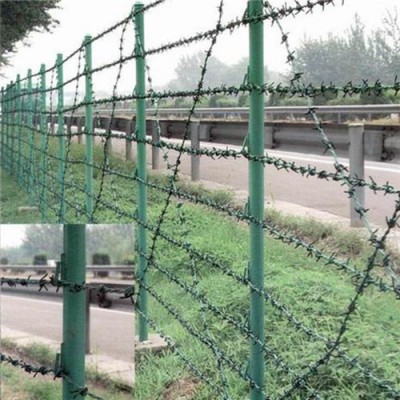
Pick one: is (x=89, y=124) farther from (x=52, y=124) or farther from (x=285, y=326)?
(x=285, y=326)

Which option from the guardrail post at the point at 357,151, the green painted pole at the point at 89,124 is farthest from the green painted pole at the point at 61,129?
the guardrail post at the point at 357,151

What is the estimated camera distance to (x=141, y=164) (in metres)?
3.72

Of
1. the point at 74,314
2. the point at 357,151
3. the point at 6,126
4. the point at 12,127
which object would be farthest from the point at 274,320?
the point at 6,126

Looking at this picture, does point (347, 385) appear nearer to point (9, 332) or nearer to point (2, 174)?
point (9, 332)

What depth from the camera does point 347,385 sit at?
269cm

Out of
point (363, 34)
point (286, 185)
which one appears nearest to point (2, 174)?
point (286, 185)

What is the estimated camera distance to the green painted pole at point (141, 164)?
12.0 ft

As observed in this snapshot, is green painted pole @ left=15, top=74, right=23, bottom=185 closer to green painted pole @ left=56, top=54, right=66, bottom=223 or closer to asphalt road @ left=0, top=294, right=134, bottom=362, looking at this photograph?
green painted pole @ left=56, top=54, right=66, bottom=223

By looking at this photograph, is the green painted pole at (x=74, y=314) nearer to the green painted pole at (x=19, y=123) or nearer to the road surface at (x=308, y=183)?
the road surface at (x=308, y=183)

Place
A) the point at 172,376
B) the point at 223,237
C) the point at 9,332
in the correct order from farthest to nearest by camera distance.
Answer: the point at 223,237 → the point at 172,376 → the point at 9,332

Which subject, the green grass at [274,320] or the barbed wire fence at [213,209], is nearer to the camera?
the barbed wire fence at [213,209]

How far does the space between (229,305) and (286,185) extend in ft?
6.77

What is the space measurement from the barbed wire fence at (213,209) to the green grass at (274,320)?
13 mm

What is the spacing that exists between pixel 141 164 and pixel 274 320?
915mm
